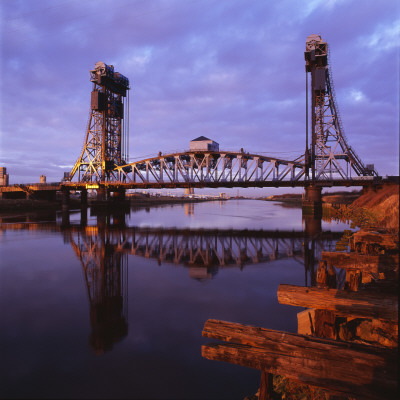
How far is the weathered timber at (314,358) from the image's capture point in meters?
3.57

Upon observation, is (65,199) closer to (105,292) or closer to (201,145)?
(201,145)

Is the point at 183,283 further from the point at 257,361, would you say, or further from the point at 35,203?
the point at 35,203

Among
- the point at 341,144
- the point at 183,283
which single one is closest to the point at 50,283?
the point at 183,283

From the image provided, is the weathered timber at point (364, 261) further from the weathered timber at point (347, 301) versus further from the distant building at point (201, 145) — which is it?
the distant building at point (201, 145)

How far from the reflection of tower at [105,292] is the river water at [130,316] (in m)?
0.06

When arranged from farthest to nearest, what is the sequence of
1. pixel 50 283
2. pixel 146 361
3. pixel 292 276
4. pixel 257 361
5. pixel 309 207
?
1. pixel 309 207
2. pixel 292 276
3. pixel 50 283
4. pixel 146 361
5. pixel 257 361

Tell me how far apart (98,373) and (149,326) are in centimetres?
259

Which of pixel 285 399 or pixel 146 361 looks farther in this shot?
pixel 146 361

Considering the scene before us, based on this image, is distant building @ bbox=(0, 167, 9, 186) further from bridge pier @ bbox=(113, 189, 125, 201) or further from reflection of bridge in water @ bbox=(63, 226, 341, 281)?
reflection of bridge in water @ bbox=(63, 226, 341, 281)

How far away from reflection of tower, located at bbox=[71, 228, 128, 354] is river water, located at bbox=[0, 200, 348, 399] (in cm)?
6

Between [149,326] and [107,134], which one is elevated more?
[107,134]

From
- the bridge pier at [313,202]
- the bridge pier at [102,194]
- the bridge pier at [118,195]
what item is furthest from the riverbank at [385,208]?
the bridge pier at [118,195]

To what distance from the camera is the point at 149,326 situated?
9078 millimetres

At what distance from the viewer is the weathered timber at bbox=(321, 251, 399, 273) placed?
843cm
